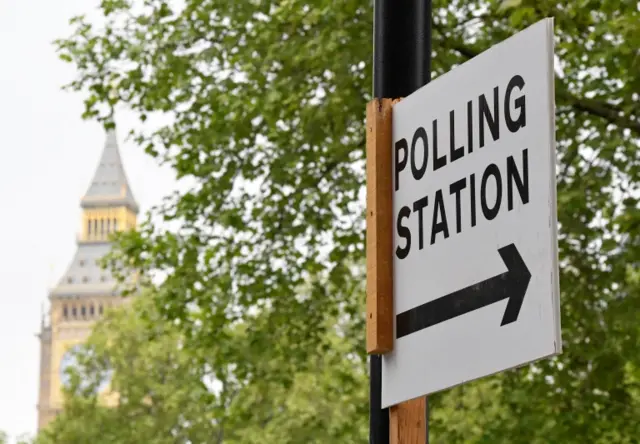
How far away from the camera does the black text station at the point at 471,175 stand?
2.54 meters

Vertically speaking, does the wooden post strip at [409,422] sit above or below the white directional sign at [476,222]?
below

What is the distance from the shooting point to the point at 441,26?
13867 millimetres

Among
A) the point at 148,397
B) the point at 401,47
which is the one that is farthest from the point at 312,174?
the point at 148,397

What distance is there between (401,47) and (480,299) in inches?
31.3

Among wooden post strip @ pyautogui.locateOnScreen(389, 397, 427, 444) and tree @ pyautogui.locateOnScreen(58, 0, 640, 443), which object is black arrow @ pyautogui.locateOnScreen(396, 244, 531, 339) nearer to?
wooden post strip @ pyautogui.locateOnScreen(389, 397, 427, 444)

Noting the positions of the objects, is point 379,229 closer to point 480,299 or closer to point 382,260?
point 382,260

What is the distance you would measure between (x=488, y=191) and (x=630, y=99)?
430 inches

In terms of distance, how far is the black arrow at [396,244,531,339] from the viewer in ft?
8.08

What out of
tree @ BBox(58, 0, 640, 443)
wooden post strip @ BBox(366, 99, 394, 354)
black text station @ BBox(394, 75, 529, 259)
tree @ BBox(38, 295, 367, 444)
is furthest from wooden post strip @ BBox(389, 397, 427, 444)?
tree @ BBox(38, 295, 367, 444)

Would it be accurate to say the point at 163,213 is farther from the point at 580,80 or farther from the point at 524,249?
the point at 524,249

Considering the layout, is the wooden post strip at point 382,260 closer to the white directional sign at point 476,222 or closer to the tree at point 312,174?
the white directional sign at point 476,222

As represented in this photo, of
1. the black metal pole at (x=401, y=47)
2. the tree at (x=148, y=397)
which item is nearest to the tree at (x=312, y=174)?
the black metal pole at (x=401, y=47)

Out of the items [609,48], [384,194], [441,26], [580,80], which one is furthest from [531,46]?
[580,80]

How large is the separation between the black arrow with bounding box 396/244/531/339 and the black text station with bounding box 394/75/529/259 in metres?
0.12
